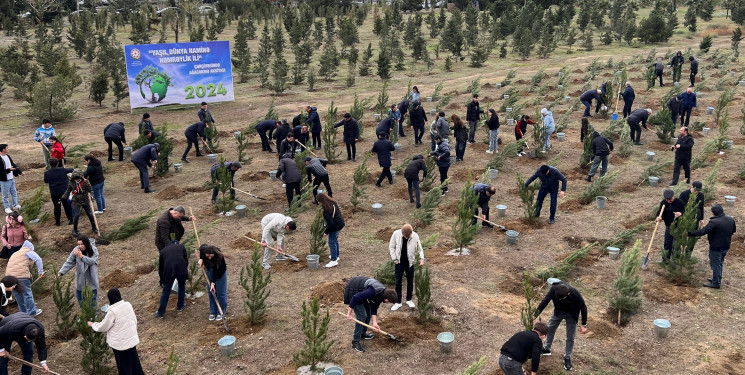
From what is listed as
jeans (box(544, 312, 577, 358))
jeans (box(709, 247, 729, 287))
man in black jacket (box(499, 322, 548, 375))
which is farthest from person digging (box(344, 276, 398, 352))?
jeans (box(709, 247, 729, 287))

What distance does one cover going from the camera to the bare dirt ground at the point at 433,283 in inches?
305

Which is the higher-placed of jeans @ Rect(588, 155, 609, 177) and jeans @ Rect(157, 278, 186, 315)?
jeans @ Rect(588, 155, 609, 177)

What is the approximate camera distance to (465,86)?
28.5 metres

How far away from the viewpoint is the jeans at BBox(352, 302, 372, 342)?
7.70 metres

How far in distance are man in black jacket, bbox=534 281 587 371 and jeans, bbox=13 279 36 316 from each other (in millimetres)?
7206

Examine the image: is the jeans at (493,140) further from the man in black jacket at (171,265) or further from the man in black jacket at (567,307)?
the man in black jacket at (171,265)

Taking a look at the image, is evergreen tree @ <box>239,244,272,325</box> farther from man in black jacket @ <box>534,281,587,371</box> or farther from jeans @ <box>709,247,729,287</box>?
jeans @ <box>709,247,729,287</box>

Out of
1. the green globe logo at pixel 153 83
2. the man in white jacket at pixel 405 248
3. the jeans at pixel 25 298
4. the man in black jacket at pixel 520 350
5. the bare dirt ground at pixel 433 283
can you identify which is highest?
the green globe logo at pixel 153 83

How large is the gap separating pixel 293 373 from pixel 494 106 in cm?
1841

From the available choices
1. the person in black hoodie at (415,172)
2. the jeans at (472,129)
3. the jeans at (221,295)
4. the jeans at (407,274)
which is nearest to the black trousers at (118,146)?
the person in black hoodie at (415,172)

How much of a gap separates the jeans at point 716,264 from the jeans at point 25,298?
34.4 ft

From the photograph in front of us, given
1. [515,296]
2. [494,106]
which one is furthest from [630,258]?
[494,106]

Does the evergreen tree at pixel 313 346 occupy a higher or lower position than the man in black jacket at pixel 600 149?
lower

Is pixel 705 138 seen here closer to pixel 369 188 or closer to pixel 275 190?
pixel 369 188
